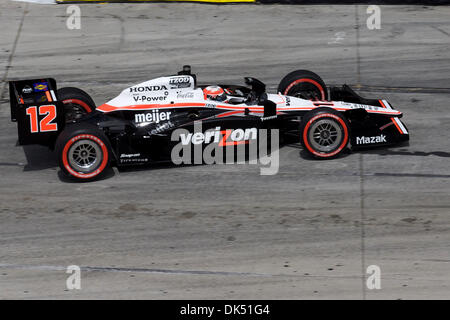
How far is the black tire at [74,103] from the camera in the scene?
41.4 ft

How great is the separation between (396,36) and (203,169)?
7.22 metres

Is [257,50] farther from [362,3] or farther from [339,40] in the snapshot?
[362,3]

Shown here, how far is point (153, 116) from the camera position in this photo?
11734 mm

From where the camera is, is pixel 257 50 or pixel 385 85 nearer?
pixel 385 85

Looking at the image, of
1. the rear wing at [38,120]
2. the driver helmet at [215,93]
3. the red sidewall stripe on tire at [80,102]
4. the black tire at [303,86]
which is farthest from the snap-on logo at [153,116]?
the black tire at [303,86]

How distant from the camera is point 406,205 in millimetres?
10516

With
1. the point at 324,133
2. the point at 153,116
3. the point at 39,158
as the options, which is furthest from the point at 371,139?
the point at 39,158

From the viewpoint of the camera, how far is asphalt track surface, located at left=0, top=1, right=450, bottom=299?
8992 mm

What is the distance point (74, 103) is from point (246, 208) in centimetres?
362

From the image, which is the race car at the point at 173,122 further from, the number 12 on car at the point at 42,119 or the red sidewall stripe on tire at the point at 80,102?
the red sidewall stripe on tire at the point at 80,102

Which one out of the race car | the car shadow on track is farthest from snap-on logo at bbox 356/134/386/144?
the car shadow on track

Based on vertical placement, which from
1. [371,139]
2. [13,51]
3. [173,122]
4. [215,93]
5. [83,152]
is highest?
[13,51]

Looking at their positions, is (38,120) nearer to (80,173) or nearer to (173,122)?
(80,173)

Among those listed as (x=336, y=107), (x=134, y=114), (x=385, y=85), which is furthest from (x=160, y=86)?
(x=385, y=85)
